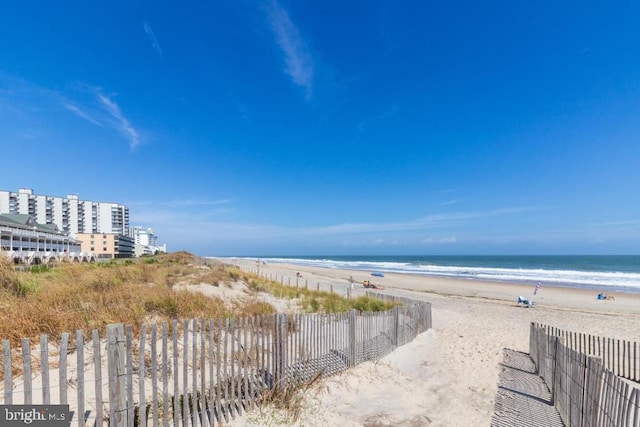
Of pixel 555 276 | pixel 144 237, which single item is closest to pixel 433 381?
pixel 555 276

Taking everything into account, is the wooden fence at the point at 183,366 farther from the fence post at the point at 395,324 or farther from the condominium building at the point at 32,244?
the condominium building at the point at 32,244

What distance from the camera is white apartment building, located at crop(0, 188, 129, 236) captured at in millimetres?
105312

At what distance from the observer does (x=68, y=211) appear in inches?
4491

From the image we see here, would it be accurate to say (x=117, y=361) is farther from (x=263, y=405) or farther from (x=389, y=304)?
(x=389, y=304)

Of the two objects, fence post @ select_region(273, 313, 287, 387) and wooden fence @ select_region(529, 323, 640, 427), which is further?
fence post @ select_region(273, 313, 287, 387)

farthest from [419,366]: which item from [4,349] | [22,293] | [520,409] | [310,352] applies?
[22,293]

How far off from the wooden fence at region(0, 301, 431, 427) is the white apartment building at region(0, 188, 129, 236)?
11264 cm

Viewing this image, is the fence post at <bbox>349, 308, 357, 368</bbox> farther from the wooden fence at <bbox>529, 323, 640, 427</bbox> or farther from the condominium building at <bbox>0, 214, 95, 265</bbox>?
the condominium building at <bbox>0, 214, 95, 265</bbox>

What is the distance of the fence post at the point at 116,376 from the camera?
370cm

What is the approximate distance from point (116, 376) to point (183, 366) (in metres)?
0.96

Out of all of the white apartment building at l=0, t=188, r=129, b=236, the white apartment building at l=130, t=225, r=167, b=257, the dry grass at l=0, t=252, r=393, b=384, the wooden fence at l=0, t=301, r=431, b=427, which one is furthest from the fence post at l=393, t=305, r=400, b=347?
the white apartment building at l=130, t=225, r=167, b=257

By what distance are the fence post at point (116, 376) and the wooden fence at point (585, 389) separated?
560 cm

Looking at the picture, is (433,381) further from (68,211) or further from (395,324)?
(68,211)

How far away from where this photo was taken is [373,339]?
893cm
